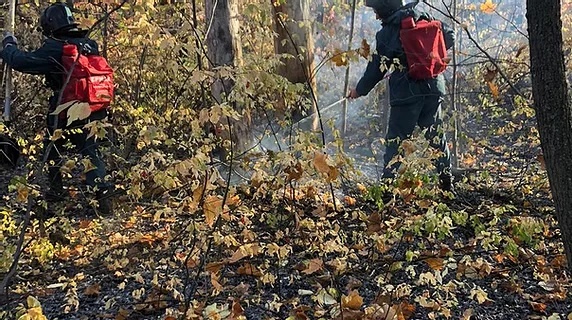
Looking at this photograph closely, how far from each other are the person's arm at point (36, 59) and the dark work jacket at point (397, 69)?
8.09 feet

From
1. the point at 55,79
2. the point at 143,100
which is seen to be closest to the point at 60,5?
the point at 55,79

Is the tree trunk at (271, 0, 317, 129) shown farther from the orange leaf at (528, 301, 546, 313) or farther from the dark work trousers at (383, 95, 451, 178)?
the orange leaf at (528, 301, 546, 313)

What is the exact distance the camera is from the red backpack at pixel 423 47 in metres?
4.40

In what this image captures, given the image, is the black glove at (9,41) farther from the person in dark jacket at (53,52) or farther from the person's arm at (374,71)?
the person's arm at (374,71)

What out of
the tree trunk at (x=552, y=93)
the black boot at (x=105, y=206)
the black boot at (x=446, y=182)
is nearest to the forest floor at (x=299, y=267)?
the black boot at (x=105, y=206)

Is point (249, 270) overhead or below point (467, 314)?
overhead

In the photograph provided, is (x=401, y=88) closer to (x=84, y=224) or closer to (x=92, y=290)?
(x=84, y=224)

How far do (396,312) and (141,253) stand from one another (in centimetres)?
186

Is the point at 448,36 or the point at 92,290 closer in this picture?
the point at 92,290

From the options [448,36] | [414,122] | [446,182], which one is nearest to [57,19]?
[414,122]

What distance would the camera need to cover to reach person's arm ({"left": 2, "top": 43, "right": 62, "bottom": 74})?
4.14 metres

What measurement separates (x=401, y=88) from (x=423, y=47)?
423mm

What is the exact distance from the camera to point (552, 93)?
6.58 ft

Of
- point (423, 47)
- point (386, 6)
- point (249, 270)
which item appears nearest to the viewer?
point (249, 270)
